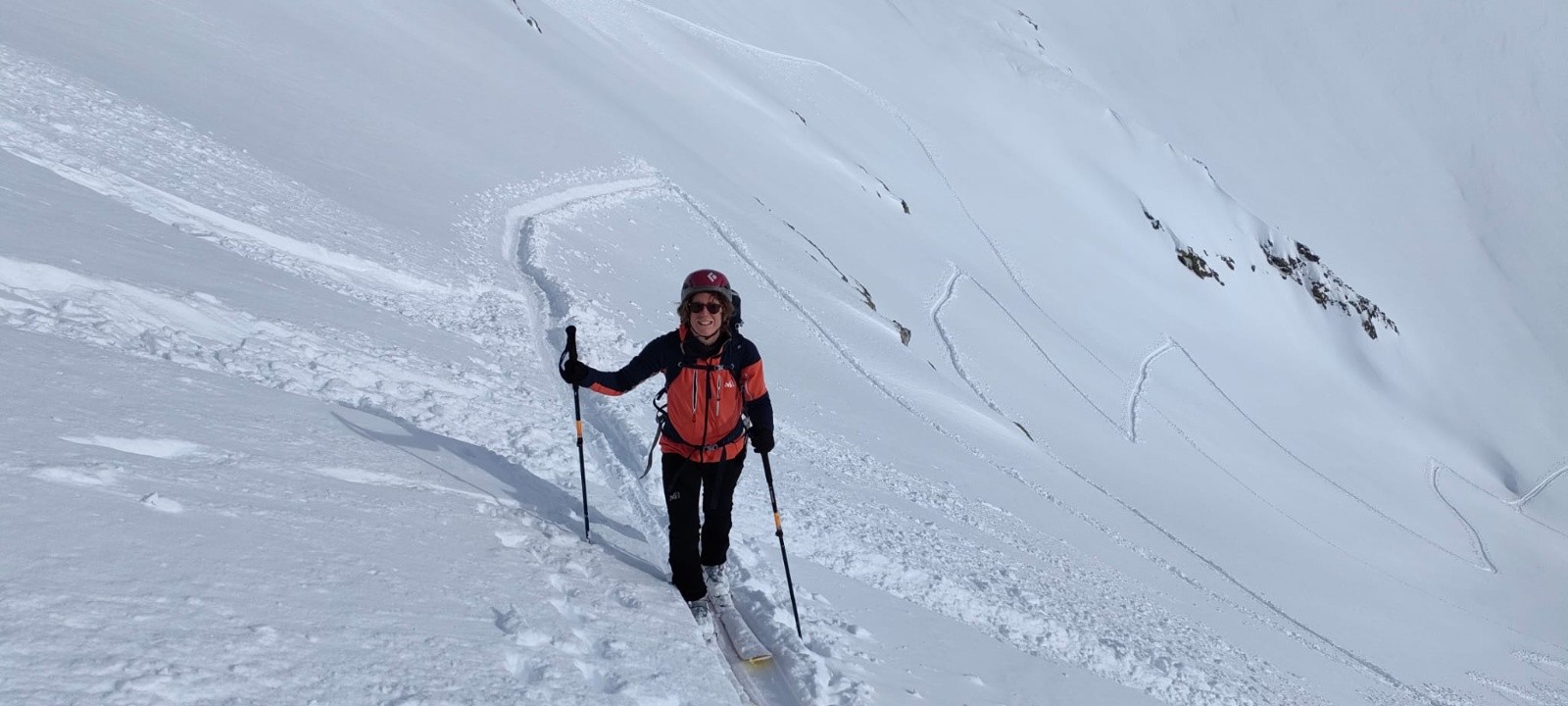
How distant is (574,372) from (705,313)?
34.8 inches

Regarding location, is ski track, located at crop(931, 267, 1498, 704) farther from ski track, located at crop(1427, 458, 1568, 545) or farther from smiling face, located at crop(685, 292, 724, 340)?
ski track, located at crop(1427, 458, 1568, 545)

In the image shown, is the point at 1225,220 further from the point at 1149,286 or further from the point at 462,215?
the point at 462,215

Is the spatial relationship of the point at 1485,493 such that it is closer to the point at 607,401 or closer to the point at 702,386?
the point at 607,401

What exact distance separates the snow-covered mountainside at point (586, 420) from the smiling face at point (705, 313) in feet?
4.98

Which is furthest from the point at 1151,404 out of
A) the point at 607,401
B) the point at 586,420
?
the point at 586,420

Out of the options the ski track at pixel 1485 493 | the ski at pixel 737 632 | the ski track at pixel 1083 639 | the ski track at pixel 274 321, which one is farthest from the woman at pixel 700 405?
the ski track at pixel 1485 493

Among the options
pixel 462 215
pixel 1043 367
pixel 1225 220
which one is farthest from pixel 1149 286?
pixel 462 215

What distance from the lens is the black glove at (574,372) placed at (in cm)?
580

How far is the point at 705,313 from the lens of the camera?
216 inches

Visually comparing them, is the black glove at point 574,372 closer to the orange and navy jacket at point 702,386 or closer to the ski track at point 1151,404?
the orange and navy jacket at point 702,386

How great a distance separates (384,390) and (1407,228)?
421ft

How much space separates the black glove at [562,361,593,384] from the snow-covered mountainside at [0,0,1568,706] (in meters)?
0.94

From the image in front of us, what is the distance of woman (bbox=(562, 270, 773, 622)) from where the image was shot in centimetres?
556

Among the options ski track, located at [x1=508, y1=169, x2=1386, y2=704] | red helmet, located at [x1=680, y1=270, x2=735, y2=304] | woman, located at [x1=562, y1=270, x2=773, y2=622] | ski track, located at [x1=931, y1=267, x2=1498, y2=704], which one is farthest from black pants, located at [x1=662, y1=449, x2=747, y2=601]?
ski track, located at [x1=931, y1=267, x2=1498, y2=704]
